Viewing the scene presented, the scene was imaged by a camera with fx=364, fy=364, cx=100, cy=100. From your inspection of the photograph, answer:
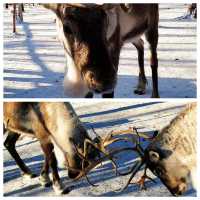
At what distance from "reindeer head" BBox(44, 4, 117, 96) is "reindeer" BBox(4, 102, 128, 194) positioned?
15 centimetres

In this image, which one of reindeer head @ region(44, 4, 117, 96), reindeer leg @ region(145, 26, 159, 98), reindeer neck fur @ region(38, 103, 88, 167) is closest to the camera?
reindeer head @ region(44, 4, 117, 96)

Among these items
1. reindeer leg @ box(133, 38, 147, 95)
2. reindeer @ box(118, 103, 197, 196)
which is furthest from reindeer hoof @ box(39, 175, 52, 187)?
reindeer leg @ box(133, 38, 147, 95)

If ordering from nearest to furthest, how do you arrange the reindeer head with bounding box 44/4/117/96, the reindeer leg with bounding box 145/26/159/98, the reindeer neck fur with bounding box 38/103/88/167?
the reindeer head with bounding box 44/4/117/96 → the reindeer neck fur with bounding box 38/103/88/167 → the reindeer leg with bounding box 145/26/159/98

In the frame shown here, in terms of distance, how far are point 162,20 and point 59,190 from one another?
1995 millimetres

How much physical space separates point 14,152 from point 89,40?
0.40m

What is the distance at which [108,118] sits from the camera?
3.43 ft

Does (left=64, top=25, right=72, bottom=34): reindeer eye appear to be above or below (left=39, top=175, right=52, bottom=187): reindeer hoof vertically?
above

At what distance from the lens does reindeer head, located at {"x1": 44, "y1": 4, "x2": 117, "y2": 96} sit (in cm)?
85

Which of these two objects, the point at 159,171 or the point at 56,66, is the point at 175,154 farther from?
the point at 56,66

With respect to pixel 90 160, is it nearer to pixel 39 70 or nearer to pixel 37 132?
pixel 37 132

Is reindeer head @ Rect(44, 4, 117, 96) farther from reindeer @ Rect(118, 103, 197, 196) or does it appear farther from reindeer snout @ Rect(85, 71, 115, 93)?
reindeer @ Rect(118, 103, 197, 196)

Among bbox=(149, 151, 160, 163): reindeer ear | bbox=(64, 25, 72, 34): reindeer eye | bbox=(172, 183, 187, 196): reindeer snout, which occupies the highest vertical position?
bbox=(64, 25, 72, 34): reindeer eye

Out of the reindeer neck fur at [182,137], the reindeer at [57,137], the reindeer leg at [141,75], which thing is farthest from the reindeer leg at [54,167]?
the reindeer leg at [141,75]

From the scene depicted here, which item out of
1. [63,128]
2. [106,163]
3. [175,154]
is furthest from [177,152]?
[63,128]
